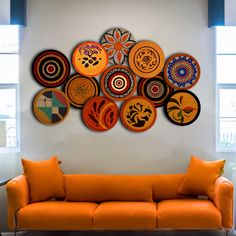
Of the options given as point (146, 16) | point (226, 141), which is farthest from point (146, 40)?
point (226, 141)

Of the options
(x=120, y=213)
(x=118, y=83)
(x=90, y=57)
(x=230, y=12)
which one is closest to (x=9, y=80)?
(x=90, y=57)

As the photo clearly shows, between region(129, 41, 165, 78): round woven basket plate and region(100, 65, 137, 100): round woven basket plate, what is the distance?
4.3 inches

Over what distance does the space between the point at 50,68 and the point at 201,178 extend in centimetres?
223

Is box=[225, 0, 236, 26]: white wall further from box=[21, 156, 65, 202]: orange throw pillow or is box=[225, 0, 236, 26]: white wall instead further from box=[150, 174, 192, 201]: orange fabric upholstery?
box=[21, 156, 65, 202]: orange throw pillow

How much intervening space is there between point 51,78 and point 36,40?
51cm

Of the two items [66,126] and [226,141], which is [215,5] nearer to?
[226,141]

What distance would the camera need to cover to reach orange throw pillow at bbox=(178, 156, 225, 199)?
4.90 m

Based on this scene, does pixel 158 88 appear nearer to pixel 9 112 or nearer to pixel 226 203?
pixel 226 203

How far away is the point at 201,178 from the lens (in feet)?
16.2

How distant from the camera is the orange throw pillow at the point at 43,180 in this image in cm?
493

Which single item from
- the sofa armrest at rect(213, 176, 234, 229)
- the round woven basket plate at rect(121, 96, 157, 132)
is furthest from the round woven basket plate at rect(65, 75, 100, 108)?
the sofa armrest at rect(213, 176, 234, 229)

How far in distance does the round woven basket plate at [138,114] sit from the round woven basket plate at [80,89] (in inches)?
16.5

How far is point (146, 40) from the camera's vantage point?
551 cm

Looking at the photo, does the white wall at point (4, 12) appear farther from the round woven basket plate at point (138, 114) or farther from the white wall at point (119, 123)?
the round woven basket plate at point (138, 114)
